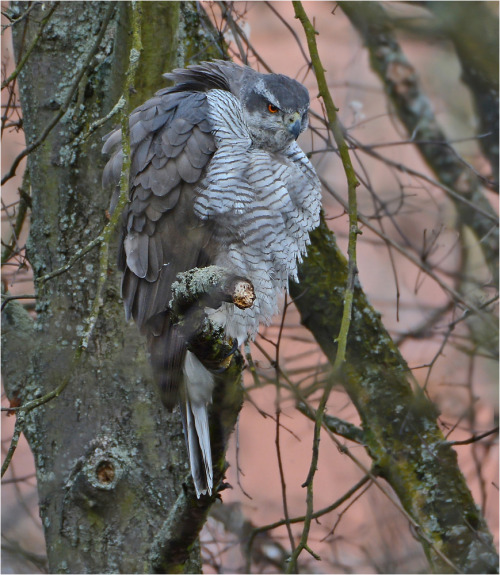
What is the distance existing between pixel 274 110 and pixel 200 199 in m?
0.44

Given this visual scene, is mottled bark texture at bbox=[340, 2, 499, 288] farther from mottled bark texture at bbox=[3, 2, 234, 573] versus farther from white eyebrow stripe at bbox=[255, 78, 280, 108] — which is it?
mottled bark texture at bbox=[3, 2, 234, 573]

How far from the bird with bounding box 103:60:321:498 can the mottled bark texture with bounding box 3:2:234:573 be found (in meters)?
0.24

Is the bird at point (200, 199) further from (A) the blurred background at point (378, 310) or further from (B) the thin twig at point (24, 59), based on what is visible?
(A) the blurred background at point (378, 310)

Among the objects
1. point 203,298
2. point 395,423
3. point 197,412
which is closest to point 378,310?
point 395,423

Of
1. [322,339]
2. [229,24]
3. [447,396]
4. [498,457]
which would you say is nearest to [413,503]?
[447,396]

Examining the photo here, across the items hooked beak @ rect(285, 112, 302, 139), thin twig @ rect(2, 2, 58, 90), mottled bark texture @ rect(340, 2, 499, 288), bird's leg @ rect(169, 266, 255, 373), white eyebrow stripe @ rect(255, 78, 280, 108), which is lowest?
bird's leg @ rect(169, 266, 255, 373)

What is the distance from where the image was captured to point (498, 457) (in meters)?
4.00

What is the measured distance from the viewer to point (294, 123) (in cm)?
278

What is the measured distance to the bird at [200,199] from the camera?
2.69 metres

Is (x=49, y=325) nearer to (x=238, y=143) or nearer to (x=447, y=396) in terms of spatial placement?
(x=238, y=143)

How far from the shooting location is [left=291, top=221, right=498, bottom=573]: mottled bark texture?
308 cm

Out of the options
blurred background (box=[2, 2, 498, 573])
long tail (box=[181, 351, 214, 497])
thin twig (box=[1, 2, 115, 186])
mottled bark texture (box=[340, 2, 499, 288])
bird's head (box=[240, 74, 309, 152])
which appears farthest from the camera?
mottled bark texture (box=[340, 2, 499, 288])

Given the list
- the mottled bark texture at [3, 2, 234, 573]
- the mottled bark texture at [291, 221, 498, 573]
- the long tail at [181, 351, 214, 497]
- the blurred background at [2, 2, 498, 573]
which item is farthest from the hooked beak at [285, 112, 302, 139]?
the long tail at [181, 351, 214, 497]

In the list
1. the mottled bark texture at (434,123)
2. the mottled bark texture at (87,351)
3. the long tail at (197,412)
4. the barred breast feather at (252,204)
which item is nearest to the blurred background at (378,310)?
the mottled bark texture at (434,123)
